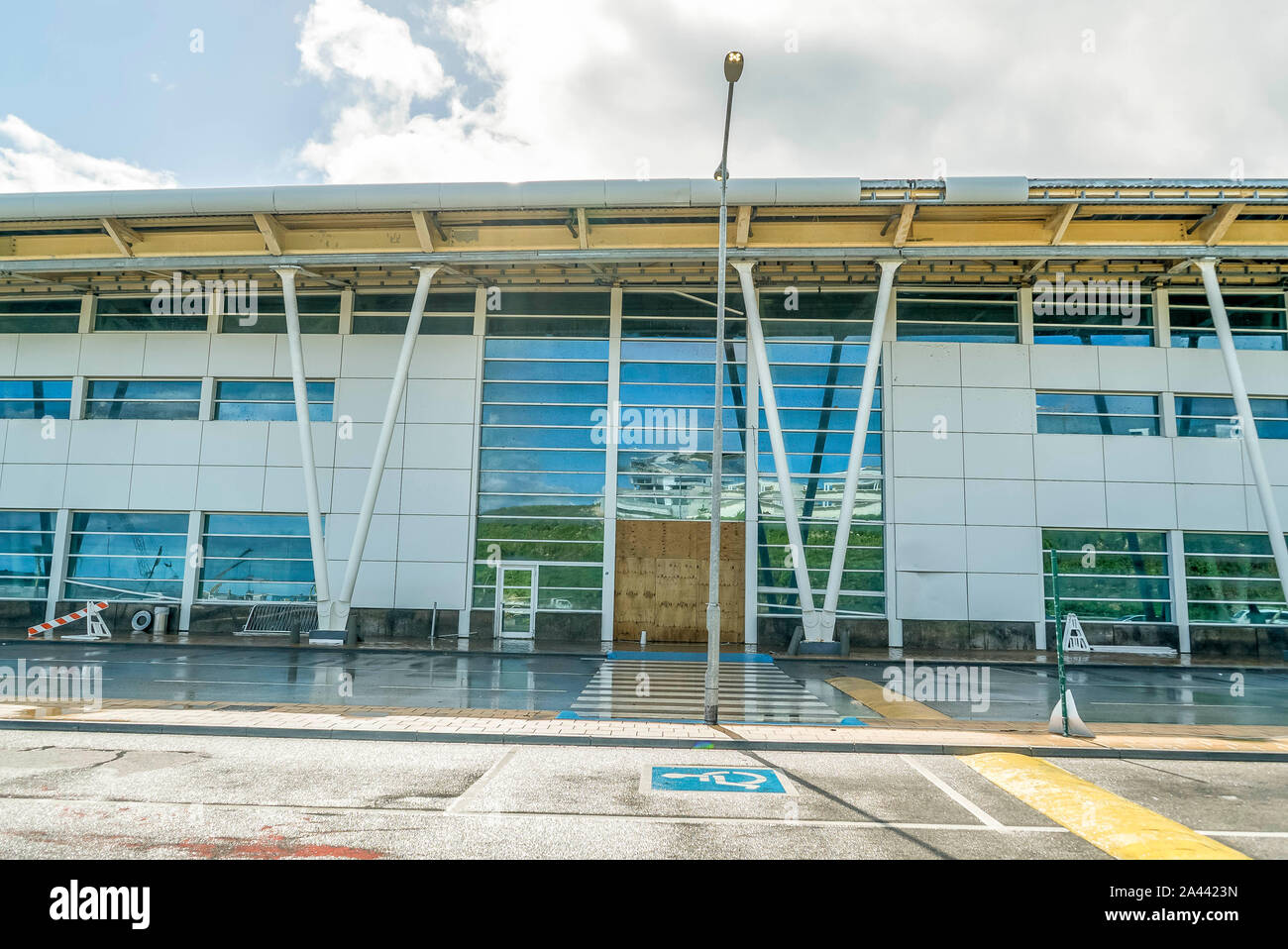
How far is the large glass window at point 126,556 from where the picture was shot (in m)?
24.5

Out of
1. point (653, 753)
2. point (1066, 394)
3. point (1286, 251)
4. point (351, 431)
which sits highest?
point (1286, 251)

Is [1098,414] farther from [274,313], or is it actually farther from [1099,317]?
[274,313]

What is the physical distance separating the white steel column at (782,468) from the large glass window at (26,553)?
75.4 ft

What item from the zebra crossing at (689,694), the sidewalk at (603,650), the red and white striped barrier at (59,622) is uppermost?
the red and white striped barrier at (59,622)

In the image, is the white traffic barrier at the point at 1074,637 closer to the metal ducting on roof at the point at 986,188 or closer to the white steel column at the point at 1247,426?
the white steel column at the point at 1247,426

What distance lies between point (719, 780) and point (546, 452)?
16575 millimetres

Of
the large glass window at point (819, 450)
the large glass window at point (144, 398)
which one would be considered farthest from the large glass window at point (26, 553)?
the large glass window at point (819, 450)

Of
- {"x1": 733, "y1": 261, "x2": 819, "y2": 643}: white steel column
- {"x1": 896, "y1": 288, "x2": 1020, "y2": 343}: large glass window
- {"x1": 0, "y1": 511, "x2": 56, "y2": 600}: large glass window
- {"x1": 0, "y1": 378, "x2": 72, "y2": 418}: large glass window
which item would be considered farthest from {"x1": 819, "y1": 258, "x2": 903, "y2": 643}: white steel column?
{"x1": 0, "y1": 378, "x2": 72, "y2": 418}: large glass window

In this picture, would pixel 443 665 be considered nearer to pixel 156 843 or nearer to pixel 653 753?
pixel 653 753

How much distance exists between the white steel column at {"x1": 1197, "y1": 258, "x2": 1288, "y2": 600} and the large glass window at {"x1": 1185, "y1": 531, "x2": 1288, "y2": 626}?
2064mm

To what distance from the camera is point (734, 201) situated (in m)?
19.7

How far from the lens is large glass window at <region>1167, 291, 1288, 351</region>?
79.1ft
